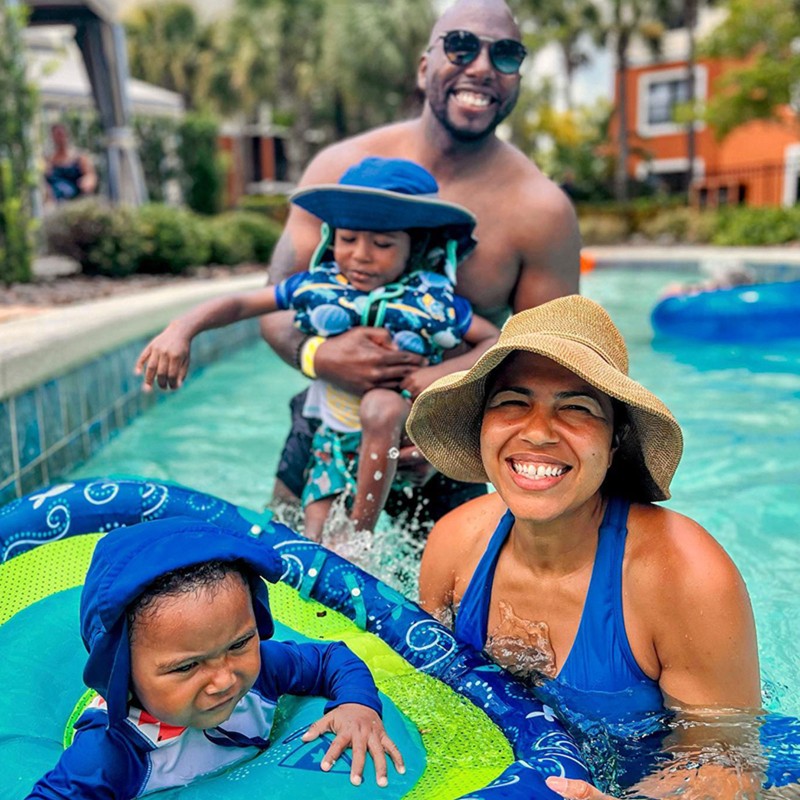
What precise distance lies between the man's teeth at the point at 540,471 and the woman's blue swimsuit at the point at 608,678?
239 mm

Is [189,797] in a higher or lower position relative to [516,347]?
lower

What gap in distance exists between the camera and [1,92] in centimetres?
952

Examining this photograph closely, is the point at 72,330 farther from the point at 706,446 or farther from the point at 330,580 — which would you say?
the point at 706,446

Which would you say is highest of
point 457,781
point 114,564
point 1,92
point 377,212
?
point 1,92

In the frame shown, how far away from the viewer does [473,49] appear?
3500 millimetres

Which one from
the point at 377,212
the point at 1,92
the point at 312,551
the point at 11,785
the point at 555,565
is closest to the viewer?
the point at 11,785

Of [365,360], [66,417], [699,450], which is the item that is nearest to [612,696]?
[365,360]

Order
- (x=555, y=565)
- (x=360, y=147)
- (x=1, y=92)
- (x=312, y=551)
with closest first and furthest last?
1. (x=555, y=565)
2. (x=312, y=551)
3. (x=360, y=147)
4. (x=1, y=92)

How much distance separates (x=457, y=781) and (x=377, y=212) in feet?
5.99

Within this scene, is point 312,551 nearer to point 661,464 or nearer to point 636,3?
point 661,464

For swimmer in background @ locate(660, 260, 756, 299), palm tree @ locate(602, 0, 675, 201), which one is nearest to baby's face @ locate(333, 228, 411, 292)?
swimmer in background @ locate(660, 260, 756, 299)

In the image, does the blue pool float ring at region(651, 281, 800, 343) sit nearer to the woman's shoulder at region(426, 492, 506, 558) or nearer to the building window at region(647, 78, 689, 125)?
the woman's shoulder at region(426, 492, 506, 558)

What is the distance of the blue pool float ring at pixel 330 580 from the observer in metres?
2.25

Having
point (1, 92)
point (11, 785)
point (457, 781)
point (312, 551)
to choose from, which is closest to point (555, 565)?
point (457, 781)
